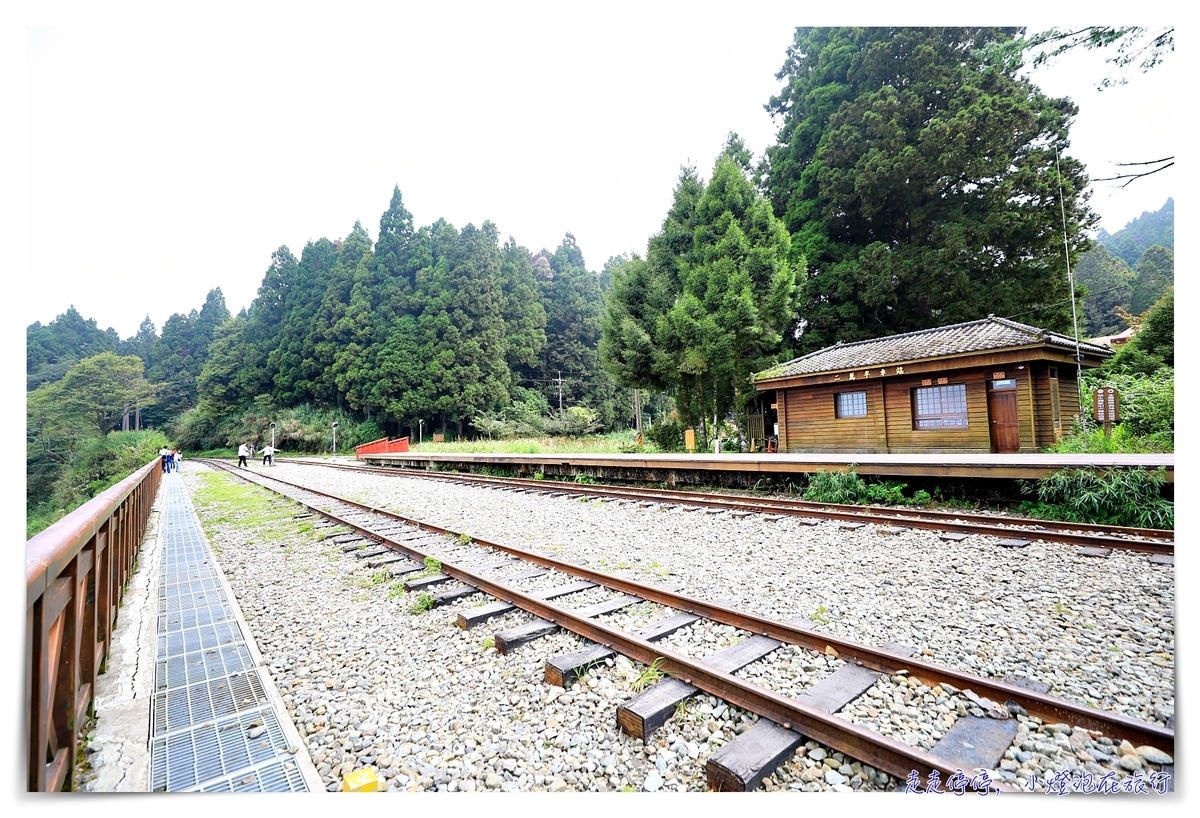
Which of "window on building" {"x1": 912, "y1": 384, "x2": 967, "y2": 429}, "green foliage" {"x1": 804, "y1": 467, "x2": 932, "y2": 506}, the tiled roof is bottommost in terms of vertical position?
"green foliage" {"x1": 804, "y1": 467, "x2": 932, "y2": 506}

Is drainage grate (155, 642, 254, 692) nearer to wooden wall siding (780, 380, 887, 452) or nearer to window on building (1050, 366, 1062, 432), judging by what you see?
wooden wall siding (780, 380, 887, 452)

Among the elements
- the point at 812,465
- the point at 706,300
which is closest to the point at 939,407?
the point at 812,465

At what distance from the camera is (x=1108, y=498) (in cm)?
541

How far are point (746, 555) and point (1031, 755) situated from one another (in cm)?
286

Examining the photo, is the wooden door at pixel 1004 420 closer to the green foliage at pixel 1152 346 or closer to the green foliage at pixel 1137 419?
the green foliage at pixel 1137 419

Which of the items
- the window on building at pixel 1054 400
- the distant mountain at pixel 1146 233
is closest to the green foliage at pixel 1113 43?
the distant mountain at pixel 1146 233

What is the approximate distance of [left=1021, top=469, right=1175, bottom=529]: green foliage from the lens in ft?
17.1

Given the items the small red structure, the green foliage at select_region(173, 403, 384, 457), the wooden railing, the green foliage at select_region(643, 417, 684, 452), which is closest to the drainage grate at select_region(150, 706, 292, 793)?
the wooden railing

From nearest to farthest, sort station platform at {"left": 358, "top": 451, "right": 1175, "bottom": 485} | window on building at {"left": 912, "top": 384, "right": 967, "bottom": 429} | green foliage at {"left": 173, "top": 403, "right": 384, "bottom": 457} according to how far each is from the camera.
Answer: station platform at {"left": 358, "top": 451, "right": 1175, "bottom": 485} < window on building at {"left": 912, "top": 384, "right": 967, "bottom": 429} < green foliage at {"left": 173, "top": 403, "right": 384, "bottom": 457}

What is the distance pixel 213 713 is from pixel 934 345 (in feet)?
44.3

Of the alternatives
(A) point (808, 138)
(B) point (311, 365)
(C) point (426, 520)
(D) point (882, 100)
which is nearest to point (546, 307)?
(B) point (311, 365)

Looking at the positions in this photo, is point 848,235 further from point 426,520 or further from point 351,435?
point 351,435

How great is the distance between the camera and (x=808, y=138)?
65.4ft

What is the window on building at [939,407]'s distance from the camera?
11.0 meters
